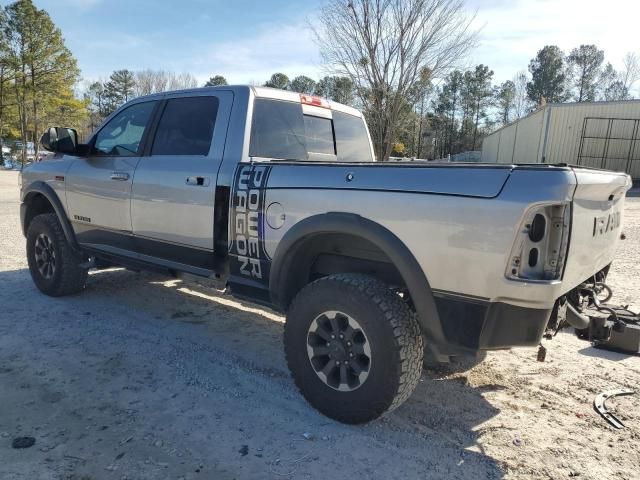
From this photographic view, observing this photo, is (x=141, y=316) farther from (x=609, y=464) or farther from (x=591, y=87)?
(x=591, y=87)

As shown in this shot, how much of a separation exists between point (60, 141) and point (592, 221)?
175 inches

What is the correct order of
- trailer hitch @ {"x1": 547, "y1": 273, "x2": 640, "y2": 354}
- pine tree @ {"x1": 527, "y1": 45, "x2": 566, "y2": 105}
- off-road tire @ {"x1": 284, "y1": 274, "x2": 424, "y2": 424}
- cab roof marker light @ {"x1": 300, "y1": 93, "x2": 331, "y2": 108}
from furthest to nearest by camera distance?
pine tree @ {"x1": 527, "y1": 45, "x2": 566, "y2": 105} → cab roof marker light @ {"x1": 300, "y1": 93, "x2": 331, "y2": 108} → trailer hitch @ {"x1": 547, "y1": 273, "x2": 640, "y2": 354} → off-road tire @ {"x1": 284, "y1": 274, "x2": 424, "y2": 424}

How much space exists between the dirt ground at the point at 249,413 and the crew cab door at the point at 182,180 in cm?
85

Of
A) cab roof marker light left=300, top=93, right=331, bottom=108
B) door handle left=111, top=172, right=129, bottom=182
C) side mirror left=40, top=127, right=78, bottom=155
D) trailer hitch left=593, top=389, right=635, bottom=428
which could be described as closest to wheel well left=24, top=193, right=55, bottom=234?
side mirror left=40, top=127, right=78, bottom=155

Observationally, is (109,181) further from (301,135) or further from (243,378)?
(243,378)

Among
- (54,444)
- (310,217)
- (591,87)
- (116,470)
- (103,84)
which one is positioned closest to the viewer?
(116,470)

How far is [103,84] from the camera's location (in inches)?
2495

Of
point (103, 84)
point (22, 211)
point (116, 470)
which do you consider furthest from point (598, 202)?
point (103, 84)

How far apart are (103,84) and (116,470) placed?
231 feet

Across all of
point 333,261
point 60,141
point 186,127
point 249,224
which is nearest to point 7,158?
point 60,141

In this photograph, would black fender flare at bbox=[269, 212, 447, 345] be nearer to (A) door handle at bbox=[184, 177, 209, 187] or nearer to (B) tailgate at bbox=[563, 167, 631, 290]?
(B) tailgate at bbox=[563, 167, 631, 290]

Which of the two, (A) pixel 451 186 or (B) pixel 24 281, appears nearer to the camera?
(A) pixel 451 186

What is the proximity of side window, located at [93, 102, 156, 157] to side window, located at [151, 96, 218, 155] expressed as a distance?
258mm

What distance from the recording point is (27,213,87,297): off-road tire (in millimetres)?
4992
